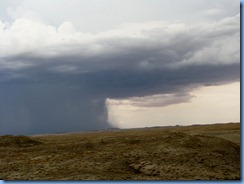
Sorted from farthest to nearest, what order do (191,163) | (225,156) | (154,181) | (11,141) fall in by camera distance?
(11,141) → (225,156) → (191,163) → (154,181)

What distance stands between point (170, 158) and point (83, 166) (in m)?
4.81

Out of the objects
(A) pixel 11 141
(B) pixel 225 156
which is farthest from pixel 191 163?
(A) pixel 11 141

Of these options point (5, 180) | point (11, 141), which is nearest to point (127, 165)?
point (5, 180)

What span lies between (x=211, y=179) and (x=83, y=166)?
662 cm

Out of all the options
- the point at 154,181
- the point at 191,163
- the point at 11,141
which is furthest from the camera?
the point at 11,141

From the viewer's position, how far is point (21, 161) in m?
23.7

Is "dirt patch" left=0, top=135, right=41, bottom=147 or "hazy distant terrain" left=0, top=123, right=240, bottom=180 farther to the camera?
"dirt patch" left=0, top=135, right=41, bottom=147

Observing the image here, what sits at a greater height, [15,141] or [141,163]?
[15,141]

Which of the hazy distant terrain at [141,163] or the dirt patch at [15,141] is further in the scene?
the dirt patch at [15,141]

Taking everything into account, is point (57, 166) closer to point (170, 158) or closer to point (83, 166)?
point (83, 166)

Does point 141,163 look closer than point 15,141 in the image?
Yes

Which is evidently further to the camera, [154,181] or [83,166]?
[83,166]

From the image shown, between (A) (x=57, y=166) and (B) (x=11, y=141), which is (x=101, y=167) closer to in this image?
(A) (x=57, y=166)

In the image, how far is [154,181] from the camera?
58.0 feet
